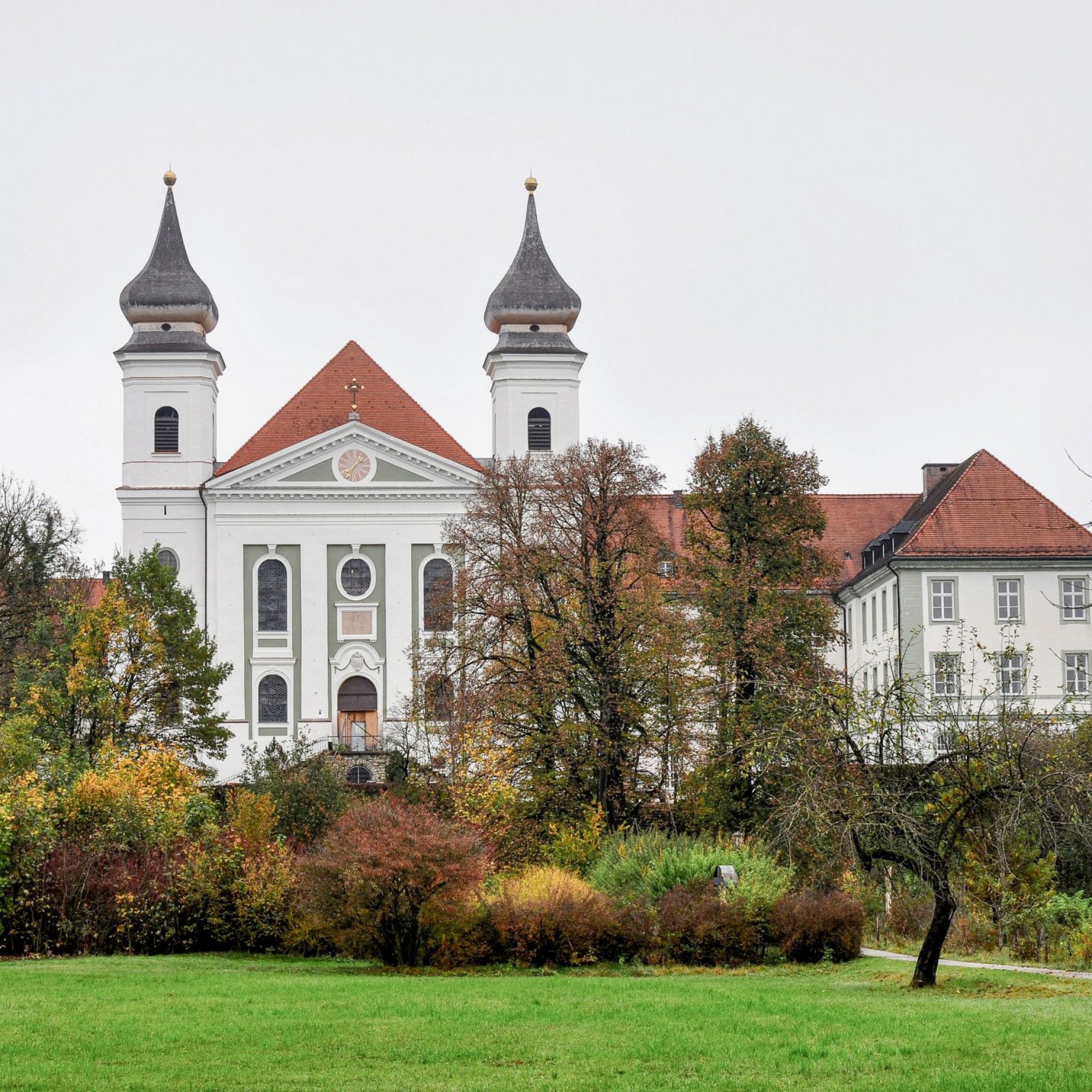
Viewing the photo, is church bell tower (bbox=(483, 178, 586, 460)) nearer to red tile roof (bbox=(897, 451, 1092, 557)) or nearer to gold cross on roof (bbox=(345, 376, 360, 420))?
gold cross on roof (bbox=(345, 376, 360, 420))

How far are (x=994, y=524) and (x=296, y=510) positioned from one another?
23.4 m

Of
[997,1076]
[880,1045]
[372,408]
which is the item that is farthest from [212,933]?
[372,408]

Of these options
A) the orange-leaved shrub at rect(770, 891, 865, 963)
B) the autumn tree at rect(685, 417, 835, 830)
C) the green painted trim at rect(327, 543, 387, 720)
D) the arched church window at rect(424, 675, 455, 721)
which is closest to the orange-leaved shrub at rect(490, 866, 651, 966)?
the orange-leaved shrub at rect(770, 891, 865, 963)

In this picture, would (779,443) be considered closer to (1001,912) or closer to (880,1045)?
(1001,912)

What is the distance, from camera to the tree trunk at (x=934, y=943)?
20469 millimetres

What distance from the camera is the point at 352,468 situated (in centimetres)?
6412

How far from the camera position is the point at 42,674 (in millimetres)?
47281

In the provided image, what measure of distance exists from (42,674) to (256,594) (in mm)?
16736

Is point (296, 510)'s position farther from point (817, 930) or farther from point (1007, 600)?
point (817, 930)

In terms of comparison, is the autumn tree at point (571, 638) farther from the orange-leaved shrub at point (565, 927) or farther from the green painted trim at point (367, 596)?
the green painted trim at point (367, 596)

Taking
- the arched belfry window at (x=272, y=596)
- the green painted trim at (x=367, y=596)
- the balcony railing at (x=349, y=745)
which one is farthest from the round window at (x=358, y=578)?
the balcony railing at (x=349, y=745)

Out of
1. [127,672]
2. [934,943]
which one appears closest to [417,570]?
[127,672]

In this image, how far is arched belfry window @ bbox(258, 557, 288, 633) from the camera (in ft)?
209

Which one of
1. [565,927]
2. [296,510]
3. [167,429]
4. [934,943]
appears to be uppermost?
[167,429]
